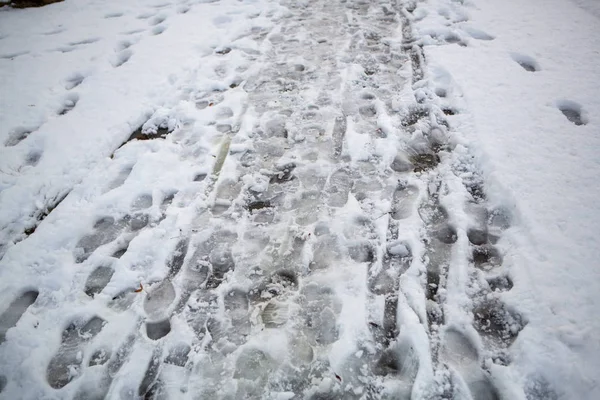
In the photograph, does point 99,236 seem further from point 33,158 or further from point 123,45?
point 123,45

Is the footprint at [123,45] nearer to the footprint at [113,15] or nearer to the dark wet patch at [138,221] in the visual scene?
the footprint at [113,15]

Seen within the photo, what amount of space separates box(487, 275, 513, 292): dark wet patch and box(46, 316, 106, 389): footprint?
184cm

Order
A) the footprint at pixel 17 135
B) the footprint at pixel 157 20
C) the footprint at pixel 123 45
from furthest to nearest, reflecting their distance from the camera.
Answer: the footprint at pixel 157 20 < the footprint at pixel 123 45 < the footprint at pixel 17 135

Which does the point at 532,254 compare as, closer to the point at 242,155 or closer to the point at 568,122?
the point at 568,122

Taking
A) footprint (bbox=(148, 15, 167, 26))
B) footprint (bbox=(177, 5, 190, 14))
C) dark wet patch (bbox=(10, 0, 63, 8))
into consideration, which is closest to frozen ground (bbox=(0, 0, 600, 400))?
footprint (bbox=(148, 15, 167, 26))

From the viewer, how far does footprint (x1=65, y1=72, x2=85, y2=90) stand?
3039 millimetres

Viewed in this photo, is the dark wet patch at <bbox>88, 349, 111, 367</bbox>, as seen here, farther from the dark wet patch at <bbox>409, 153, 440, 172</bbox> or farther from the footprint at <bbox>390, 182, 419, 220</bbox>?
the dark wet patch at <bbox>409, 153, 440, 172</bbox>

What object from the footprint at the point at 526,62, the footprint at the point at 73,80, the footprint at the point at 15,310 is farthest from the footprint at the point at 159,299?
the footprint at the point at 526,62

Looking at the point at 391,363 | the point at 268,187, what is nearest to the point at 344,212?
the point at 268,187

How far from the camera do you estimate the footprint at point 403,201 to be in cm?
194

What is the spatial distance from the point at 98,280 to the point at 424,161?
205cm

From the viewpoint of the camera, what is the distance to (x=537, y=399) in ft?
4.07

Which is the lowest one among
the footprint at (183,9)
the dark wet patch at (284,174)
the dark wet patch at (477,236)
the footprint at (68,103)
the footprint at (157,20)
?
the dark wet patch at (477,236)

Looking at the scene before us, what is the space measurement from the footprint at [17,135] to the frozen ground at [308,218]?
0.08ft
